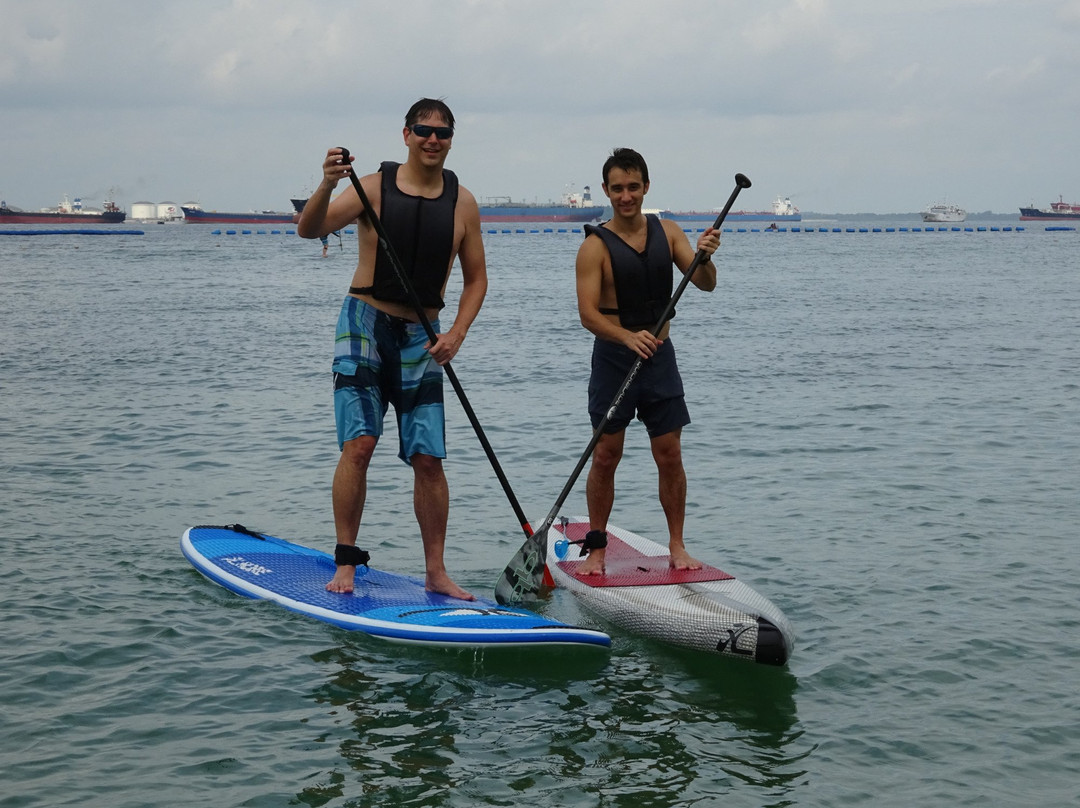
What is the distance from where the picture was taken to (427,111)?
21.3 feet

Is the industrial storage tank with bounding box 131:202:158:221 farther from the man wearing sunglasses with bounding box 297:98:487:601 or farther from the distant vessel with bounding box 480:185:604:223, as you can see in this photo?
the man wearing sunglasses with bounding box 297:98:487:601

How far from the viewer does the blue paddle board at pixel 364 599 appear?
6285 mm

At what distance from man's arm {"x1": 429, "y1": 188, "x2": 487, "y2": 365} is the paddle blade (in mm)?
1276

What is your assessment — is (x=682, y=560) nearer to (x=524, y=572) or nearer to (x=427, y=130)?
(x=524, y=572)

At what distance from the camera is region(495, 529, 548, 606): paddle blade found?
7.18m

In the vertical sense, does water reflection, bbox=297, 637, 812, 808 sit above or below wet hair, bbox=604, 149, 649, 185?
below

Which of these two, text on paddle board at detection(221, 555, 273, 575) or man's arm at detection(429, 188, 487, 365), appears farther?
text on paddle board at detection(221, 555, 273, 575)

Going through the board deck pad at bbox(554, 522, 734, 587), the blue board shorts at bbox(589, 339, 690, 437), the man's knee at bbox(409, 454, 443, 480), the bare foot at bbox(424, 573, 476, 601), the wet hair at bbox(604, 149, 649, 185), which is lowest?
the bare foot at bbox(424, 573, 476, 601)

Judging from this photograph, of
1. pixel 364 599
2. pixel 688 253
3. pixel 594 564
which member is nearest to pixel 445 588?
→ pixel 364 599

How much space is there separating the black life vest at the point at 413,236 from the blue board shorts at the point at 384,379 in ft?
0.59

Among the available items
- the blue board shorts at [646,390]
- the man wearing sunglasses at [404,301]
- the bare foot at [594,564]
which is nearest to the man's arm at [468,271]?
the man wearing sunglasses at [404,301]

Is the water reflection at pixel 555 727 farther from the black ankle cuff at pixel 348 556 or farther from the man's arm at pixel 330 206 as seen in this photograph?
the man's arm at pixel 330 206

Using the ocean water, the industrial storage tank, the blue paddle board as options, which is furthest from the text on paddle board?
the industrial storage tank

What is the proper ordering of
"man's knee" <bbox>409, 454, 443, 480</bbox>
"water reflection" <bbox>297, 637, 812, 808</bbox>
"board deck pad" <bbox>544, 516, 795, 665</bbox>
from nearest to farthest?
"water reflection" <bbox>297, 637, 812, 808</bbox> < "board deck pad" <bbox>544, 516, 795, 665</bbox> < "man's knee" <bbox>409, 454, 443, 480</bbox>
